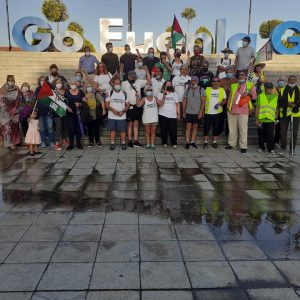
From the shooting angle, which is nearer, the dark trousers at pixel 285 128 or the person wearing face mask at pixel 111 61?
the dark trousers at pixel 285 128

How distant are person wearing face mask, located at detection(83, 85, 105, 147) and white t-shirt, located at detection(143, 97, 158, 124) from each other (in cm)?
125

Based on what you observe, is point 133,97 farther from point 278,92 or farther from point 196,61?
point 278,92

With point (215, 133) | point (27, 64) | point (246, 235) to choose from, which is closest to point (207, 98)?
point (215, 133)

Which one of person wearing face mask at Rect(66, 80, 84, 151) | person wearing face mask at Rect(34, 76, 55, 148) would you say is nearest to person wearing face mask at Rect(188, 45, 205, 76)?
person wearing face mask at Rect(66, 80, 84, 151)

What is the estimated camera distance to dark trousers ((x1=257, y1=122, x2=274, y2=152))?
897 centimetres

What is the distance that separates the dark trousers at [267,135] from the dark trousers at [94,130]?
4.58m

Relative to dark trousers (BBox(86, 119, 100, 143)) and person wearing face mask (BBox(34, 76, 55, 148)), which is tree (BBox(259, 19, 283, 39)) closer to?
dark trousers (BBox(86, 119, 100, 143))

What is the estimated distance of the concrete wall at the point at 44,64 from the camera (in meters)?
16.9

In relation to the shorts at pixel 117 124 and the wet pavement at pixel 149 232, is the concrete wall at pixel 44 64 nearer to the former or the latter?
the shorts at pixel 117 124

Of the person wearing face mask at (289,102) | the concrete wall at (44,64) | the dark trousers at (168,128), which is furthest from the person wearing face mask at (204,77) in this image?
the concrete wall at (44,64)

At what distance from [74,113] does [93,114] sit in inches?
20.3

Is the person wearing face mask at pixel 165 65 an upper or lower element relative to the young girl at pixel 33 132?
upper

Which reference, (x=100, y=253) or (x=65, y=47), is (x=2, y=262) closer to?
(x=100, y=253)

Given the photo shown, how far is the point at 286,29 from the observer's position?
64.0 feet
